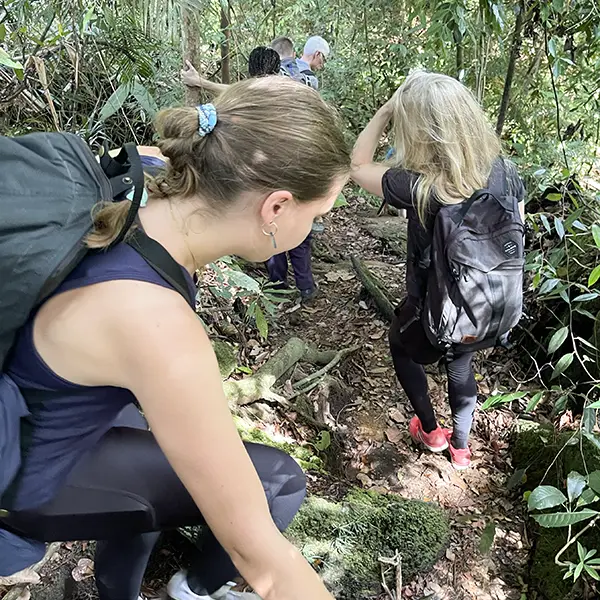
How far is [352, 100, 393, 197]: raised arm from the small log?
1675 mm

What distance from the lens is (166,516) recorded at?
1.51 metres

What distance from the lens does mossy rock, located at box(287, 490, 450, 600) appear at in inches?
81.8

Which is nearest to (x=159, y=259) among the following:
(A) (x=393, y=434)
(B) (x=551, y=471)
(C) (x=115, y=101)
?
(C) (x=115, y=101)

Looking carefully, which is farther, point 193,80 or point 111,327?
point 193,80

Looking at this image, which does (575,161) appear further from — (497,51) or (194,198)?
(194,198)

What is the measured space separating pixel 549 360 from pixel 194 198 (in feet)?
9.76

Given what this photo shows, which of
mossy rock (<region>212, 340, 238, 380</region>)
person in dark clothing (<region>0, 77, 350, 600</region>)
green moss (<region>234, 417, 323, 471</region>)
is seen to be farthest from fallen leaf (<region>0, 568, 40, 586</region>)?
mossy rock (<region>212, 340, 238, 380</region>)

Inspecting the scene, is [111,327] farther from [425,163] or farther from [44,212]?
[425,163]

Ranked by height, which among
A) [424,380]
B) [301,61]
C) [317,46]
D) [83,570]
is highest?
[317,46]

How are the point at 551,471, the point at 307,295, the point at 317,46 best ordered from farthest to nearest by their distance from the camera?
the point at 317,46 → the point at 307,295 → the point at 551,471

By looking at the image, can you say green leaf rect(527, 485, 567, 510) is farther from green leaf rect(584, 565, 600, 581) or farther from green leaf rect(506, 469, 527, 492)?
green leaf rect(506, 469, 527, 492)

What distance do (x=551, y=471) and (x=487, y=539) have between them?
0.46 meters

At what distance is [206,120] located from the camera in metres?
1.31

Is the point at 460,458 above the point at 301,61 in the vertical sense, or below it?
below
